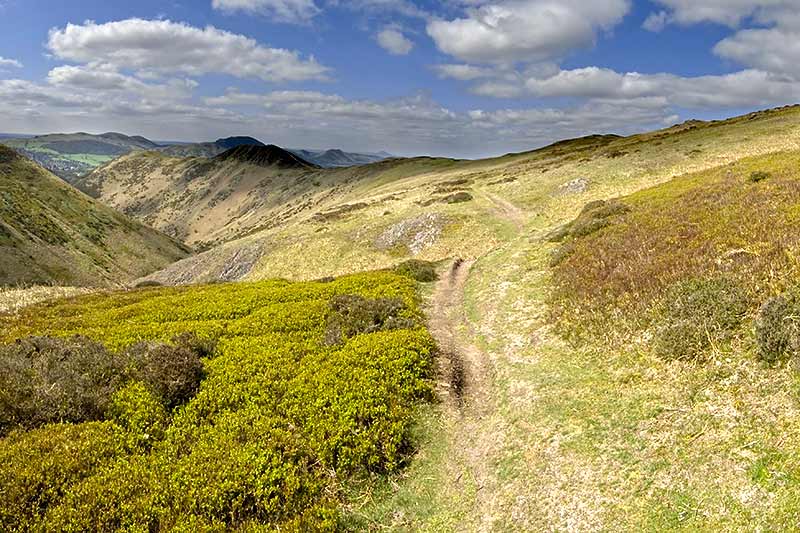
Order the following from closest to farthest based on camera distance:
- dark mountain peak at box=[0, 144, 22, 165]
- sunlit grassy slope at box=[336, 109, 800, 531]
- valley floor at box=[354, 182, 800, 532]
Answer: valley floor at box=[354, 182, 800, 532], sunlit grassy slope at box=[336, 109, 800, 531], dark mountain peak at box=[0, 144, 22, 165]

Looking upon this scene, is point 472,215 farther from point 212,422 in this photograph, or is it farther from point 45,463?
point 45,463

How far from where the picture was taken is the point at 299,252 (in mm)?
50312

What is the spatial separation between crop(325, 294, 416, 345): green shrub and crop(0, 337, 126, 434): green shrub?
783 cm

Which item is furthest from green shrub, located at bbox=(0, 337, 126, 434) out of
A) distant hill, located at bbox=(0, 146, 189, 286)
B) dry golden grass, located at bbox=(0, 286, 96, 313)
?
distant hill, located at bbox=(0, 146, 189, 286)

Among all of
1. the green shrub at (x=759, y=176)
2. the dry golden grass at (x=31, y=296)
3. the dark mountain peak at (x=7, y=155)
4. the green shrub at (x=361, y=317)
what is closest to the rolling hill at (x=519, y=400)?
the green shrub at (x=361, y=317)

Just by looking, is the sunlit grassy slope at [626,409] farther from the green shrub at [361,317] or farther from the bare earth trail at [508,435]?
the green shrub at [361,317]

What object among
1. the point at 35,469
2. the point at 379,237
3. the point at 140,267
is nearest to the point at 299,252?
the point at 379,237

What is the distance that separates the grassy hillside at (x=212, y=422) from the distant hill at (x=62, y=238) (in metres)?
64.8

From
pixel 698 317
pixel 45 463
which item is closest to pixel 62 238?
pixel 45 463

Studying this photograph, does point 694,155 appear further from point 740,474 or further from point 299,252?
point 740,474

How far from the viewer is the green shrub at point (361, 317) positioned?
65.5 feet

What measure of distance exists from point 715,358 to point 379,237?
3850 centimetres

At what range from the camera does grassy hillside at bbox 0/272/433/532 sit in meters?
9.89

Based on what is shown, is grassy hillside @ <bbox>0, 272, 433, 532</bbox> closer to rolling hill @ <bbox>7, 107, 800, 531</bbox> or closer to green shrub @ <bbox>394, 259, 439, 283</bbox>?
rolling hill @ <bbox>7, 107, 800, 531</bbox>
